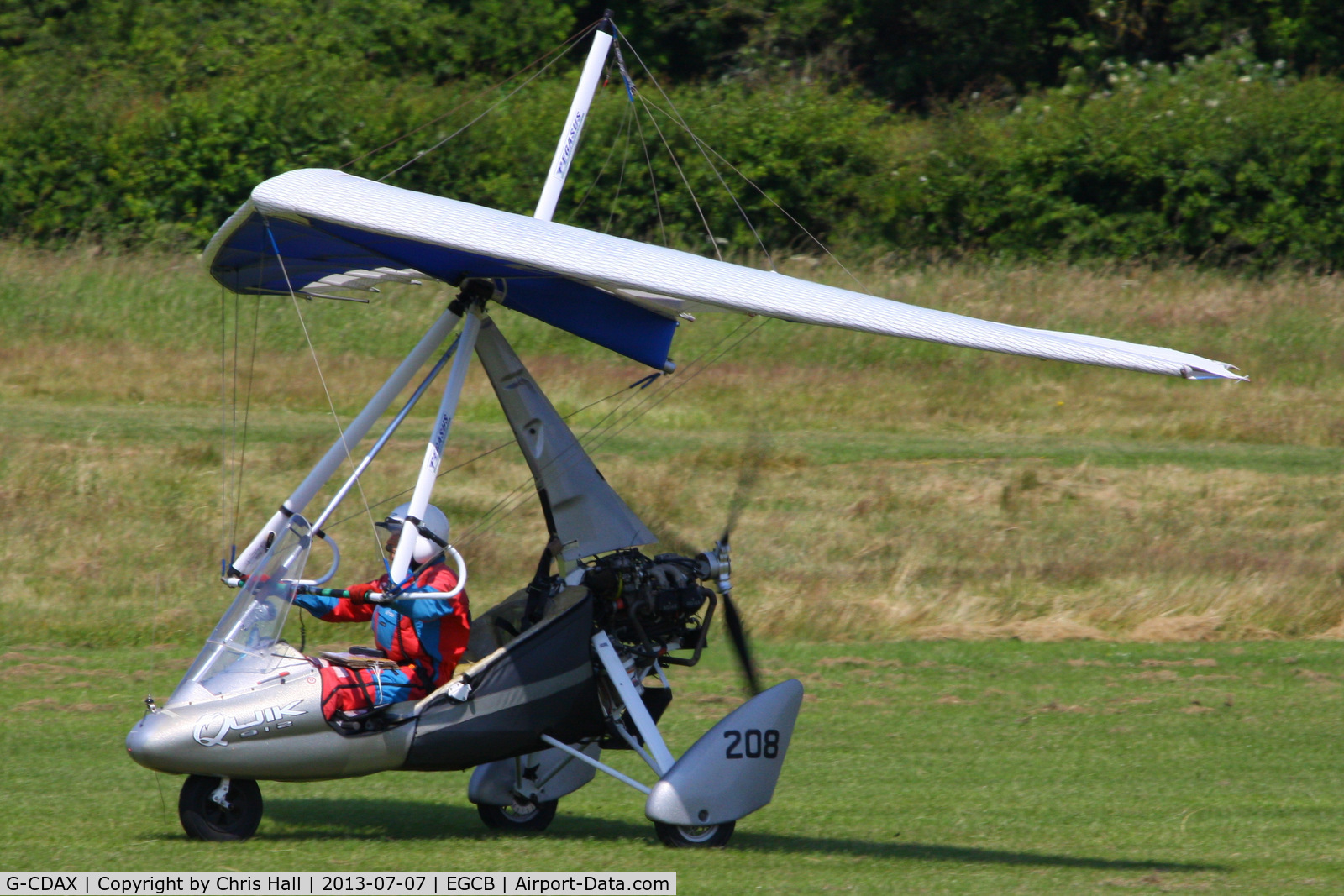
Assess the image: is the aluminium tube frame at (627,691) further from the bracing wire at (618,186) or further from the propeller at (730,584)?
the bracing wire at (618,186)

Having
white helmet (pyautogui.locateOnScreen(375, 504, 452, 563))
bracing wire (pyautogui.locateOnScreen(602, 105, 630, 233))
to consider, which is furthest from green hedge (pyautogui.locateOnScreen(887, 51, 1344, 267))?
white helmet (pyautogui.locateOnScreen(375, 504, 452, 563))

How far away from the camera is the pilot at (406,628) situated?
6.71m

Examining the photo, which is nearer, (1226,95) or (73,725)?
(73,725)

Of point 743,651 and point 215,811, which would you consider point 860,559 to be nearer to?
point 743,651

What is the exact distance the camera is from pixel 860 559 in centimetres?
1439

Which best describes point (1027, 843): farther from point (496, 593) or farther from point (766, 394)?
point (766, 394)

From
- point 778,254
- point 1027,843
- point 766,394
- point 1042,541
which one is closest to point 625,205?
point 778,254

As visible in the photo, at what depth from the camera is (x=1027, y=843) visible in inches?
292

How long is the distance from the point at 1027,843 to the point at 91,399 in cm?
1430

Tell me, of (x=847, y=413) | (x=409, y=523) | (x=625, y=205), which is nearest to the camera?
(x=409, y=523)

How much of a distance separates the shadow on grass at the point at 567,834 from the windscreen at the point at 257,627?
83 centimetres

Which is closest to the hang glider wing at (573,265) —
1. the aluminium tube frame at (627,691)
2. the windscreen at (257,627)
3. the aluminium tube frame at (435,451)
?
the aluminium tube frame at (435,451)

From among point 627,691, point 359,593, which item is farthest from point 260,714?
point 627,691

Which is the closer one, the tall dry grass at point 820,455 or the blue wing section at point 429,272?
the blue wing section at point 429,272
